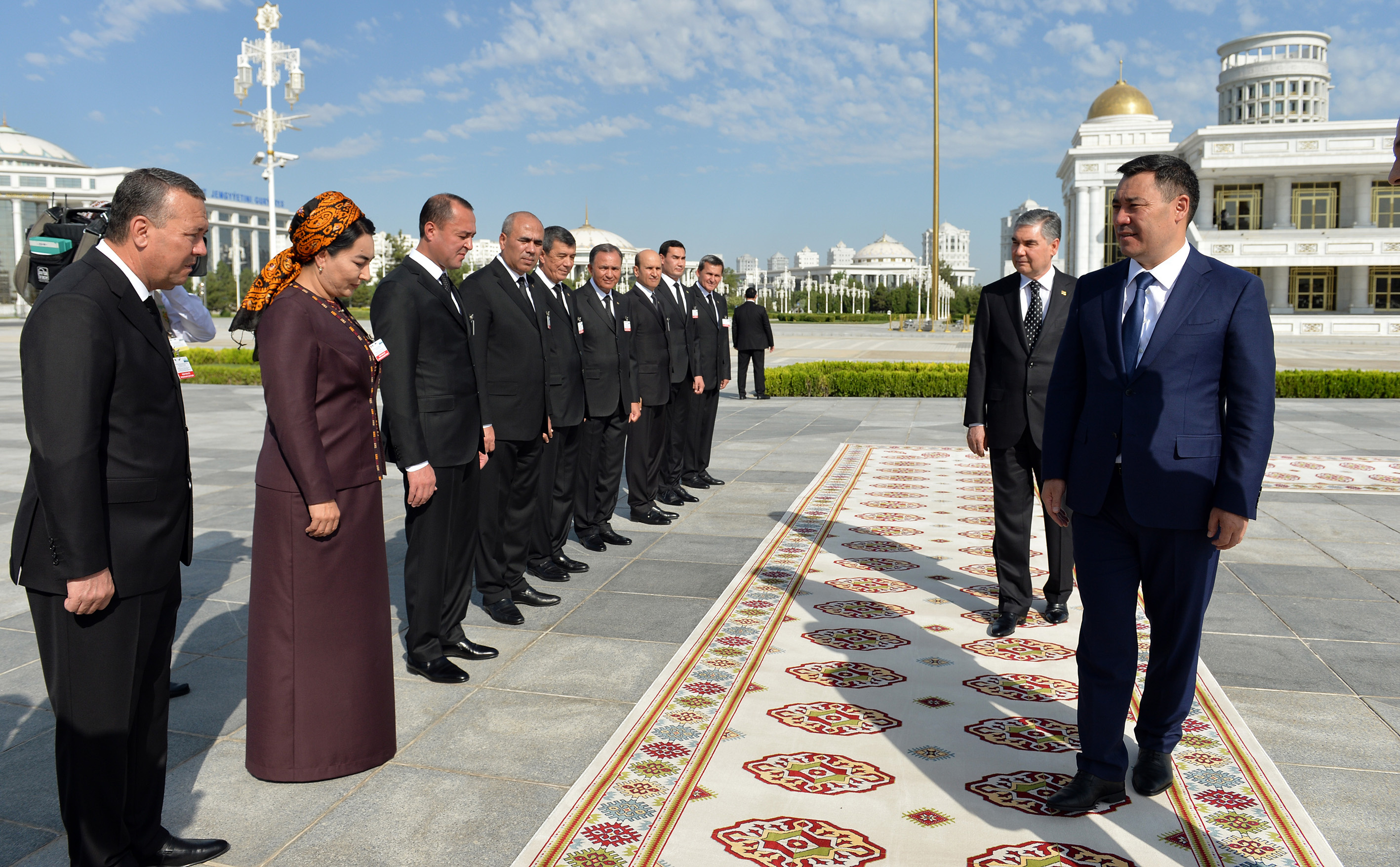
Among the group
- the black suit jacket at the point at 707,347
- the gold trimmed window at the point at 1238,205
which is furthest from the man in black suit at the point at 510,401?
the gold trimmed window at the point at 1238,205

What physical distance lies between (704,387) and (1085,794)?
569 centimetres

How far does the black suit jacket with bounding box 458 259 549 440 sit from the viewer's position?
4852mm

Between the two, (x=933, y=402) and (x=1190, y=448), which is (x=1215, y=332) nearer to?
(x=1190, y=448)

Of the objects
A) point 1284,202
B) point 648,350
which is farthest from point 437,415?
point 1284,202

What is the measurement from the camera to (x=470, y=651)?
4.25 meters

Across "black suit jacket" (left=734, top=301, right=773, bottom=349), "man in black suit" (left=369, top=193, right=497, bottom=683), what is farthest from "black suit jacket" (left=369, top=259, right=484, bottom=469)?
"black suit jacket" (left=734, top=301, right=773, bottom=349)

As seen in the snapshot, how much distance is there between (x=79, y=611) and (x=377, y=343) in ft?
4.26

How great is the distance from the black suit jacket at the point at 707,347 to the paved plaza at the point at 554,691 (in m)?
1.22

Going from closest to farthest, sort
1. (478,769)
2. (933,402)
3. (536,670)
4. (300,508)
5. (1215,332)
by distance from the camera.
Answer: (1215,332) < (300,508) < (478,769) < (536,670) < (933,402)

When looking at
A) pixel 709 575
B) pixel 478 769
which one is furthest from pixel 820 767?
pixel 709 575

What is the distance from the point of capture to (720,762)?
323 centimetres

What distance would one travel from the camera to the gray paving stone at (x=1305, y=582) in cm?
520

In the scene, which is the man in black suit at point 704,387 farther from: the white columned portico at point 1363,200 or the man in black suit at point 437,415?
the white columned portico at point 1363,200

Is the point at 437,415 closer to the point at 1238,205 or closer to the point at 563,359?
the point at 563,359
